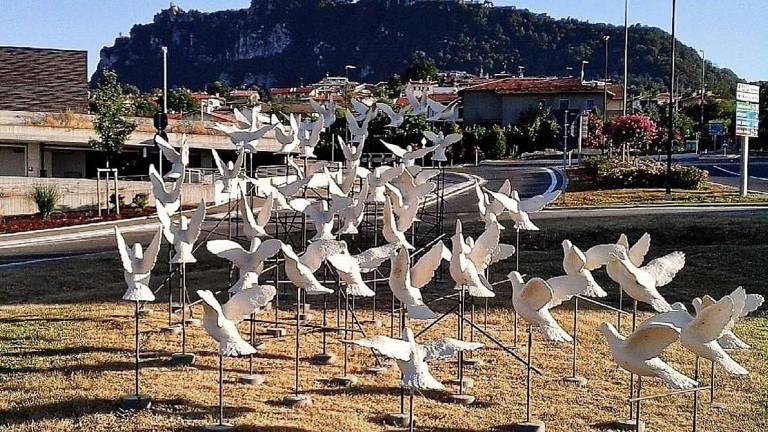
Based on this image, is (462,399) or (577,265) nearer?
(577,265)

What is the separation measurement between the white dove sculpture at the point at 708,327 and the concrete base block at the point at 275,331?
486 centimetres

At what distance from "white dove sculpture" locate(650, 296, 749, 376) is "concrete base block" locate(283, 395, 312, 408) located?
108 inches

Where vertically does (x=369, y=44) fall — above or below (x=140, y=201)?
above

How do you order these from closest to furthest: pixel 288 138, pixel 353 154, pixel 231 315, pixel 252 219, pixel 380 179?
pixel 231 315 → pixel 252 219 → pixel 380 179 → pixel 353 154 → pixel 288 138

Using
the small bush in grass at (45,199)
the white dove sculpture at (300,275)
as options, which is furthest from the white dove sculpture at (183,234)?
the small bush in grass at (45,199)

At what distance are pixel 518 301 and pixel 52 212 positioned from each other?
873 inches

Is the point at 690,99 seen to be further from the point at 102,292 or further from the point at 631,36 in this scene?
the point at 102,292

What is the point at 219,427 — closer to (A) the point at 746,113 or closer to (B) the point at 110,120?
(B) the point at 110,120

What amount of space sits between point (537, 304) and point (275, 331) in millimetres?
4235

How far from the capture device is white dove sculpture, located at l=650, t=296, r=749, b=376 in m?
5.23

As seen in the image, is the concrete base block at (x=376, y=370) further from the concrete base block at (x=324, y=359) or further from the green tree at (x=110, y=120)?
the green tree at (x=110, y=120)

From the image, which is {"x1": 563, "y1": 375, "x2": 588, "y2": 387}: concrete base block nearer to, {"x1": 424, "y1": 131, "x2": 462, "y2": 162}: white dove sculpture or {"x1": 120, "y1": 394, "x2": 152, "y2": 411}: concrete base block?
{"x1": 120, "y1": 394, "x2": 152, "y2": 411}: concrete base block

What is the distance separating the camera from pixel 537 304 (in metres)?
6.07

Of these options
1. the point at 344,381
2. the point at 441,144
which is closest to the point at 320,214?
the point at 344,381
